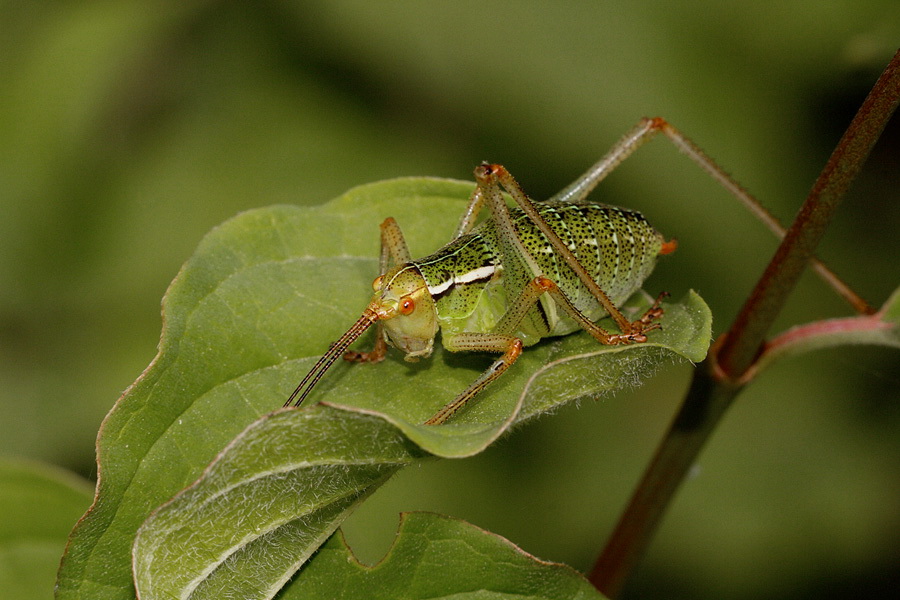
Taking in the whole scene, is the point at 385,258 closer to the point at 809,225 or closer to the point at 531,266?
the point at 531,266

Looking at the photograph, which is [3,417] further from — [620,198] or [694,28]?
[694,28]

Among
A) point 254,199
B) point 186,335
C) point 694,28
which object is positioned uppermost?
point 694,28

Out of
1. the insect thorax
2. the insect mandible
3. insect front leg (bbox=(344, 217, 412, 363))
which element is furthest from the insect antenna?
the insect thorax

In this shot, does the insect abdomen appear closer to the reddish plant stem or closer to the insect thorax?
the insect thorax

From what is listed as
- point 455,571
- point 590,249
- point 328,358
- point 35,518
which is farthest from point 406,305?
point 35,518

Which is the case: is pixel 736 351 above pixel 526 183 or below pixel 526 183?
above

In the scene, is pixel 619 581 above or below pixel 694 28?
below

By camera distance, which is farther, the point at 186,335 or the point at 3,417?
the point at 3,417

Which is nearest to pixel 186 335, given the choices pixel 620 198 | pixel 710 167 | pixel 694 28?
pixel 710 167
